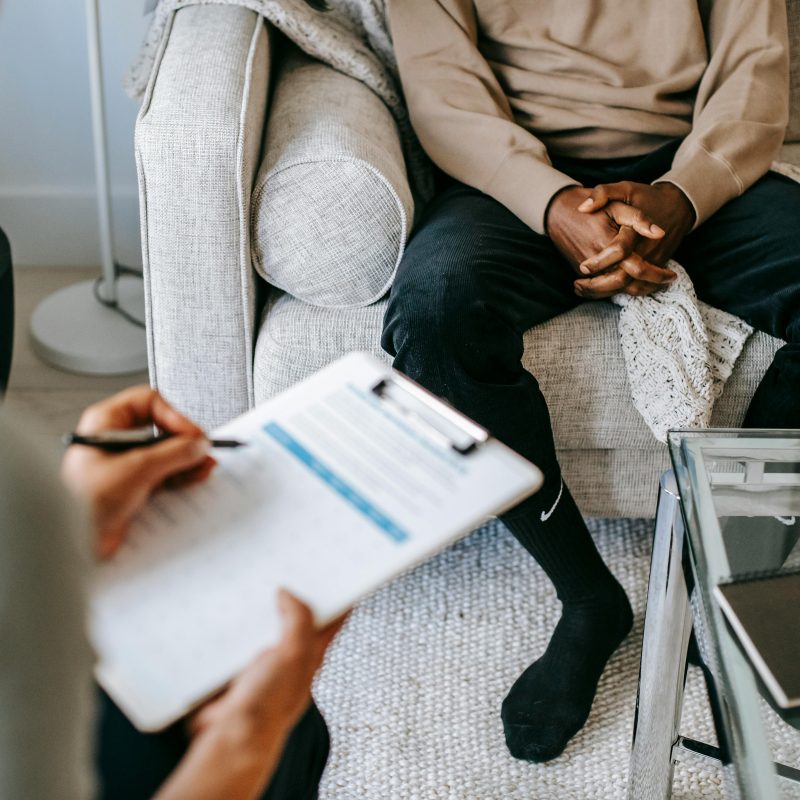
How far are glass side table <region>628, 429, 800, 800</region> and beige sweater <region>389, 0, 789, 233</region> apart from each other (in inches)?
22.0

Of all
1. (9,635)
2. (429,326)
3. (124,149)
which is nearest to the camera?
(9,635)

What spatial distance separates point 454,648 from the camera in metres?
1.28

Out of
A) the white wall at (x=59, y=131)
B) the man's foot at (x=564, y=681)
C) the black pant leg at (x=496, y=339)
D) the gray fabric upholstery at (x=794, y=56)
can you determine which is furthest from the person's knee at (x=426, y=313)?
the white wall at (x=59, y=131)

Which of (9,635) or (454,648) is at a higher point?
(9,635)

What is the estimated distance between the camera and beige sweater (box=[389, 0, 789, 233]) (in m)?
1.33

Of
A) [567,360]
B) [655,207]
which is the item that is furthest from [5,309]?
[655,207]

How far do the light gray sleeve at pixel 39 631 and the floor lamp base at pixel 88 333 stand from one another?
1.47m

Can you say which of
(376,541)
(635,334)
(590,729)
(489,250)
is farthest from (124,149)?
(376,541)

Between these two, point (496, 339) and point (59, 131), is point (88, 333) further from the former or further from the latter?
point (496, 339)

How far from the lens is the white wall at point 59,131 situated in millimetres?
1830

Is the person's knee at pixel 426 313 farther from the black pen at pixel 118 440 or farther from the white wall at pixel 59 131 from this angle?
the white wall at pixel 59 131

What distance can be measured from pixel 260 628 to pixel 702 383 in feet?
2.47

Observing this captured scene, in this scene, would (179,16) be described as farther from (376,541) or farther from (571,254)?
(376,541)

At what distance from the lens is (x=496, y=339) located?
3.60 ft
